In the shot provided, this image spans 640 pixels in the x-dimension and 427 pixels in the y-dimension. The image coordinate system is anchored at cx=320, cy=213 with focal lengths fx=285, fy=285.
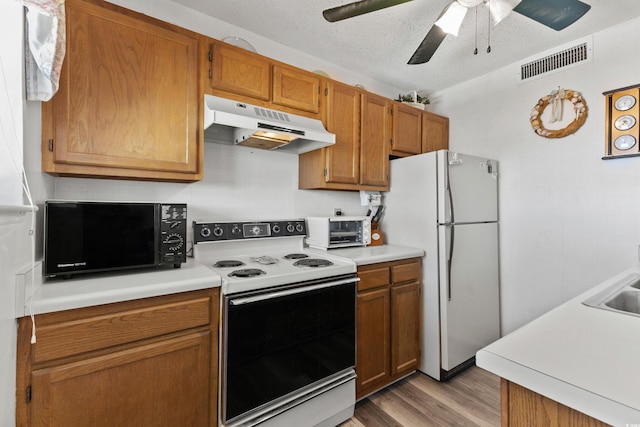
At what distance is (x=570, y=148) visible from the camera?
2186 mm

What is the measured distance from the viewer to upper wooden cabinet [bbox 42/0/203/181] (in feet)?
4.25

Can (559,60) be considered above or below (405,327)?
above

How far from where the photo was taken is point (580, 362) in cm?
64

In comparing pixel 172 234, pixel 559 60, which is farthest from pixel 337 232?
pixel 559 60

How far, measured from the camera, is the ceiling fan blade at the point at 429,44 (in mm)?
1646

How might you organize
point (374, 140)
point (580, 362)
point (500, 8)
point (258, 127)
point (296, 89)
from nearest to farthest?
point (580, 362), point (500, 8), point (258, 127), point (296, 89), point (374, 140)

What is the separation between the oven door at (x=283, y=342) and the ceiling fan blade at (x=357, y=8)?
1447 mm

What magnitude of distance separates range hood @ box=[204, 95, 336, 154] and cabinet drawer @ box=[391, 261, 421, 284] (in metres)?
1.02

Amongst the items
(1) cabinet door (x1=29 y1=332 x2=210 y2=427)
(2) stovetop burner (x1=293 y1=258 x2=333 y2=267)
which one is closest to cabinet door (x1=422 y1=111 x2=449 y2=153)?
(2) stovetop burner (x1=293 y1=258 x2=333 y2=267)

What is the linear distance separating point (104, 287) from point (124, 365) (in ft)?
1.06

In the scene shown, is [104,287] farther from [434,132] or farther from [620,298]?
[434,132]

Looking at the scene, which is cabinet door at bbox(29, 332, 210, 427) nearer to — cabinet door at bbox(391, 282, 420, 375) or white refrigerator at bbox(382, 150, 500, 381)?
cabinet door at bbox(391, 282, 420, 375)

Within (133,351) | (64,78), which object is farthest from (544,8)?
(133,351)

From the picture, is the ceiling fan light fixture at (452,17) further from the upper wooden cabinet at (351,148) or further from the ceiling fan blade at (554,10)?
the upper wooden cabinet at (351,148)
